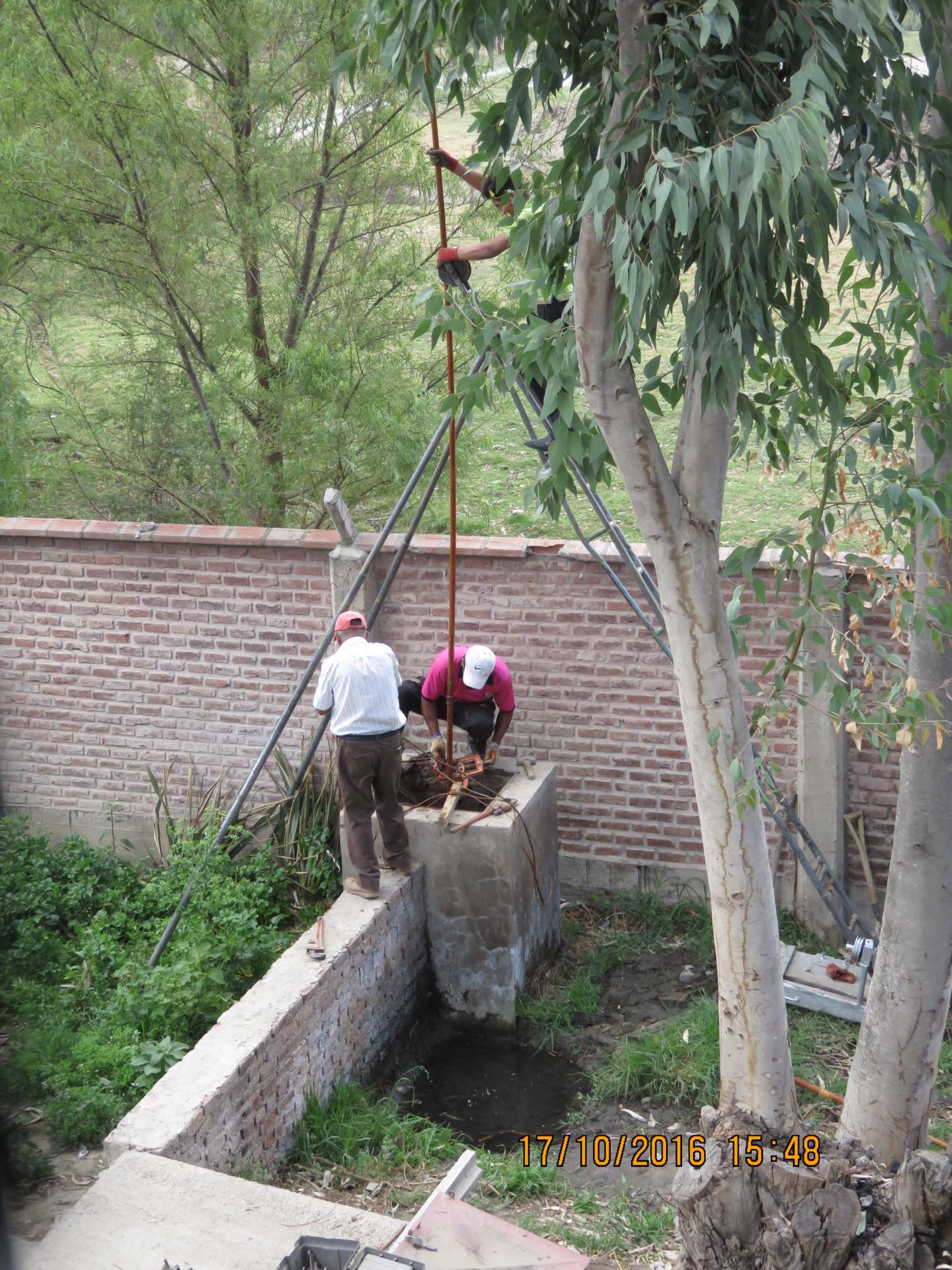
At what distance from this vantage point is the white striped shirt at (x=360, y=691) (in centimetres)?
654

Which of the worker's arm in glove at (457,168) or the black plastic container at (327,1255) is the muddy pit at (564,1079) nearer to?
the black plastic container at (327,1255)

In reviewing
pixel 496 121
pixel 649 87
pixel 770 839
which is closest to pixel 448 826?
pixel 770 839

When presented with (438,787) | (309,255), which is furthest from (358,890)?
(309,255)

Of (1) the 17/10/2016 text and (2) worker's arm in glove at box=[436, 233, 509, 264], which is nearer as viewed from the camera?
(1) the 17/10/2016 text

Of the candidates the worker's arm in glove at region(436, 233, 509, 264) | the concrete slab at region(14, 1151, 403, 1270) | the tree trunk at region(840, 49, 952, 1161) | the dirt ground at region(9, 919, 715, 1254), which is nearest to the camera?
the concrete slab at region(14, 1151, 403, 1270)

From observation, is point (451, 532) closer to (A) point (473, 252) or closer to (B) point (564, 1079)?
(A) point (473, 252)

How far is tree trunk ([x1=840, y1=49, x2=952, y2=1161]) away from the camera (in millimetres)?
4402

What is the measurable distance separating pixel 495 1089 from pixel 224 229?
5.78 meters

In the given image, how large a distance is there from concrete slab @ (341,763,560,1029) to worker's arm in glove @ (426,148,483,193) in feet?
10.8

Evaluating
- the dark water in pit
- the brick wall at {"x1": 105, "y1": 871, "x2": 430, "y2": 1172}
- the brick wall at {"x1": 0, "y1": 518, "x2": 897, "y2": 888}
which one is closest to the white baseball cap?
the brick wall at {"x1": 0, "y1": 518, "x2": 897, "y2": 888}

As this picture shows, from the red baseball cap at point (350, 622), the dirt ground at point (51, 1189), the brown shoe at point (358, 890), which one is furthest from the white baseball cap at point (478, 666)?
the dirt ground at point (51, 1189)

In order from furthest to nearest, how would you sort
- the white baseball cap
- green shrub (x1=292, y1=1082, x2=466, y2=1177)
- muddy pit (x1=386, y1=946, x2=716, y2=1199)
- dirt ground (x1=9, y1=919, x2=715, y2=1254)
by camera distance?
1. the white baseball cap
2. muddy pit (x1=386, y1=946, x2=716, y2=1199)
3. green shrub (x1=292, y1=1082, x2=466, y2=1177)
4. dirt ground (x1=9, y1=919, x2=715, y2=1254)

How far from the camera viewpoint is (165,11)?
7.56 metres

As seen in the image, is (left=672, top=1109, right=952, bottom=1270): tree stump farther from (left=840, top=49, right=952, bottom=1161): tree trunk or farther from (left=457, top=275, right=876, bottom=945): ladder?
(left=457, top=275, right=876, bottom=945): ladder
